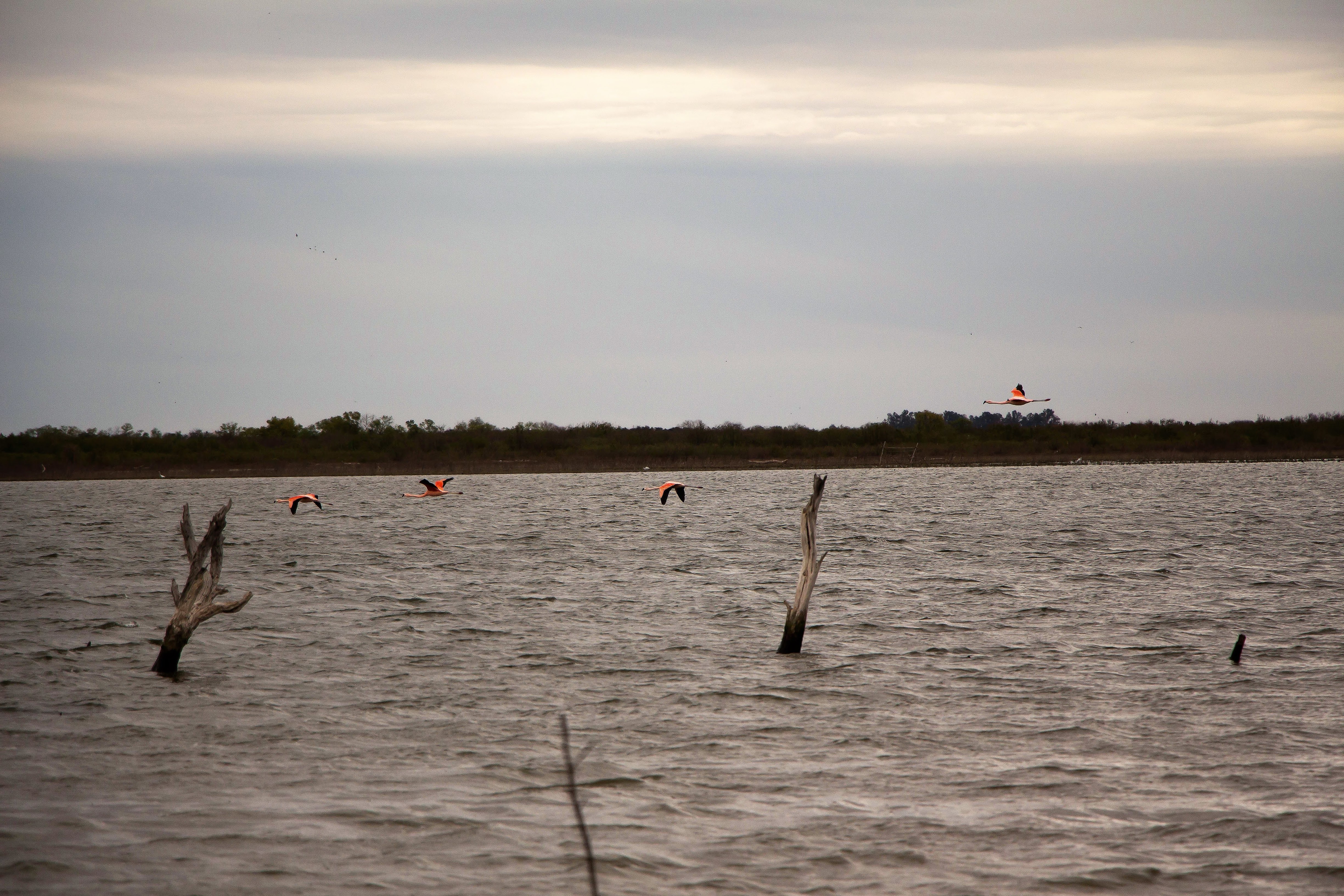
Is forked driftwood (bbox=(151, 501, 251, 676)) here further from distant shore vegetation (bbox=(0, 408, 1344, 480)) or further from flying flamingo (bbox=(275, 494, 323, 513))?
distant shore vegetation (bbox=(0, 408, 1344, 480))

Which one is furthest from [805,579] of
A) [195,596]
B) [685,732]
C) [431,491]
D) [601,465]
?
[601,465]

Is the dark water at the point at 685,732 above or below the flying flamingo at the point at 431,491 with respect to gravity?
below

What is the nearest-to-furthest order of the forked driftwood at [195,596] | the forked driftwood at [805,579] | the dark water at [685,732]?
the dark water at [685,732]
the forked driftwood at [195,596]
the forked driftwood at [805,579]

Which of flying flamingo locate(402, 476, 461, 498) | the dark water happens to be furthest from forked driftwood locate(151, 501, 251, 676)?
flying flamingo locate(402, 476, 461, 498)

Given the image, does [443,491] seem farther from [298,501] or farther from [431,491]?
[298,501]

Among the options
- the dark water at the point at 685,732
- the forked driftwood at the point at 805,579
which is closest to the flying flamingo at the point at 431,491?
the dark water at the point at 685,732

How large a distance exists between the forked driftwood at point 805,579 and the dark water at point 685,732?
2.04 feet

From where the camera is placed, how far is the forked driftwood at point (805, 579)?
16281mm

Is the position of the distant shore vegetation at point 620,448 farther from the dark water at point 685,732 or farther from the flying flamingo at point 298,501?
the dark water at point 685,732

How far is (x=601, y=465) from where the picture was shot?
300 ft

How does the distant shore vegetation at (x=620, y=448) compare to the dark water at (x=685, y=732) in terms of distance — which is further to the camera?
the distant shore vegetation at (x=620, y=448)

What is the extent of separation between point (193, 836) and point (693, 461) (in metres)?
90.1

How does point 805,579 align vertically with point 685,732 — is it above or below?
above

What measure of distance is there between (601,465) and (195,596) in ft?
249
